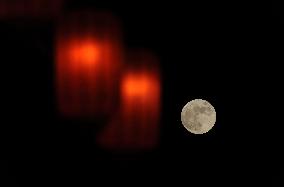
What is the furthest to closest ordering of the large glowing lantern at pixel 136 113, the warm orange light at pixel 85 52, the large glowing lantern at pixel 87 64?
1. the large glowing lantern at pixel 136 113
2. the warm orange light at pixel 85 52
3. the large glowing lantern at pixel 87 64

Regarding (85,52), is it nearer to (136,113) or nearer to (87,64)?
(87,64)

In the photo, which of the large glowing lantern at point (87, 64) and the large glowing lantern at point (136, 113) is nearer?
the large glowing lantern at point (87, 64)

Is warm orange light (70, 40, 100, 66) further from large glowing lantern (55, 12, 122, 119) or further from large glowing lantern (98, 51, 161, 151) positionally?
large glowing lantern (98, 51, 161, 151)

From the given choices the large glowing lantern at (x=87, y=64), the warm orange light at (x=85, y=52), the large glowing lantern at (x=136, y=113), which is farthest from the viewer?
the large glowing lantern at (x=136, y=113)

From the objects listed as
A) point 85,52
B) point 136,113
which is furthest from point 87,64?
point 136,113

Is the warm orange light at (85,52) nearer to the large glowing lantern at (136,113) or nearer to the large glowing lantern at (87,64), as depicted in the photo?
the large glowing lantern at (87,64)

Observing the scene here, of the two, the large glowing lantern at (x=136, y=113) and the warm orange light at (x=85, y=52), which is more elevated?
the warm orange light at (x=85, y=52)

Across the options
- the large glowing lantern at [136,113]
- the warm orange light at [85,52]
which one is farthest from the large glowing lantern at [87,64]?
the large glowing lantern at [136,113]

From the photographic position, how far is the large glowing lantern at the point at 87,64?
253 cm

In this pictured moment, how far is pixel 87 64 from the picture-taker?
2621 mm

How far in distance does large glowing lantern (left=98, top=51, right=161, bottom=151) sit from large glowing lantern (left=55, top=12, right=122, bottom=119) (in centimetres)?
40

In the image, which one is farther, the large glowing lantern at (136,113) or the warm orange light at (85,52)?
the large glowing lantern at (136,113)

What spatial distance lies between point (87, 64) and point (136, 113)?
63cm

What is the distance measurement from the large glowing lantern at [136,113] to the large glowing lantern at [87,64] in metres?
0.40
